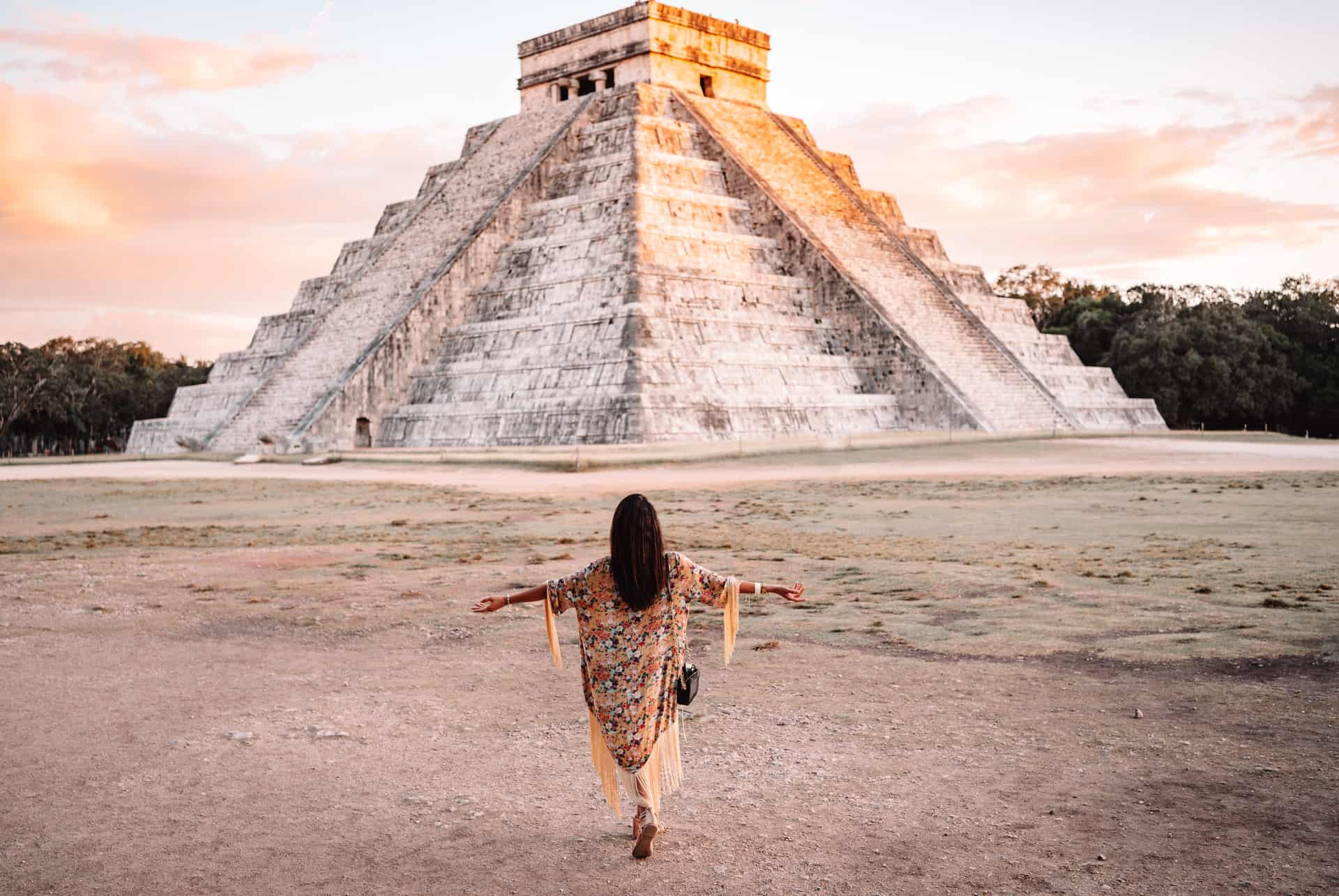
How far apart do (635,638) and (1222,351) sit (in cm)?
4312

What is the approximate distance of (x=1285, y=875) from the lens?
3.87 m

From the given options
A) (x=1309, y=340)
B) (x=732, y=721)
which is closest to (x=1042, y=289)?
(x=1309, y=340)

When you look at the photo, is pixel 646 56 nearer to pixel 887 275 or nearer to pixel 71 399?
pixel 887 275

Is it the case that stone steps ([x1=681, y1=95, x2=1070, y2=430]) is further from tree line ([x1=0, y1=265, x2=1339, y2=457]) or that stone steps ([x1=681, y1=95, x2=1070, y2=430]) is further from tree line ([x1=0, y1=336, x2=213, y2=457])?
tree line ([x1=0, y1=336, x2=213, y2=457])

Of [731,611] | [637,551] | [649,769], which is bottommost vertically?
[649,769]

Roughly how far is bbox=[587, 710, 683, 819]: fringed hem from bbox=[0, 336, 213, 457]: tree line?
5103 centimetres

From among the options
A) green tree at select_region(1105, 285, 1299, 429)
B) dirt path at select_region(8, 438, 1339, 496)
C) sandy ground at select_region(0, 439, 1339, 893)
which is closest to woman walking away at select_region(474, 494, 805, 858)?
sandy ground at select_region(0, 439, 1339, 893)

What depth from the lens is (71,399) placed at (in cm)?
5238

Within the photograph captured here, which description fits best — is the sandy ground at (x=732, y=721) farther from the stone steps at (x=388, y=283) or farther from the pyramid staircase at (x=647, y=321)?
the stone steps at (x=388, y=283)

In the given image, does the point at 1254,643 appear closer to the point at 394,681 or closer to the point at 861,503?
the point at 394,681

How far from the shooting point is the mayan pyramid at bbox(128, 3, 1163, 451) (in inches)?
1113

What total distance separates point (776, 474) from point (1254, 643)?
14447 mm

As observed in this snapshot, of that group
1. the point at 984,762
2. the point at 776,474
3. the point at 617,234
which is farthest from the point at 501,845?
the point at 617,234

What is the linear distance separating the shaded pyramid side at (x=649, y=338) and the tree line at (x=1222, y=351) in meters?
16.9
